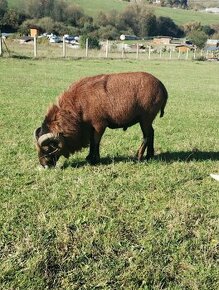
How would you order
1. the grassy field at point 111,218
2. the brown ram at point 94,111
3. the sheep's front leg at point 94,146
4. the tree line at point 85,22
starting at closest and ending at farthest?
the grassy field at point 111,218
the brown ram at point 94,111
the sheep's front leg at point 94,146
the tree line at point 85,22

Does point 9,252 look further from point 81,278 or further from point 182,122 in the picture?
point 182,122

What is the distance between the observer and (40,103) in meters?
14.1

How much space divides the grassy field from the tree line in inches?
2939

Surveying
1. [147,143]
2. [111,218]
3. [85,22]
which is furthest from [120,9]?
[111,218]

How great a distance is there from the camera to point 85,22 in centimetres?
11362

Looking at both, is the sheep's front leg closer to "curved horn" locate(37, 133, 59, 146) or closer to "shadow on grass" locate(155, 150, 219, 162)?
"curved horn" locate(37, 133, 59, 146)

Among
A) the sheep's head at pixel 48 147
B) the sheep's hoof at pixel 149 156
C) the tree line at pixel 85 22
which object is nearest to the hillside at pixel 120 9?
the tree line at pixel 85 22

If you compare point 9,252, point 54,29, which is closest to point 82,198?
point 9,252

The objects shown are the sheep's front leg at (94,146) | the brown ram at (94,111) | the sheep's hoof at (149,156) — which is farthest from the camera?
the sheep's hoof at (149,156)

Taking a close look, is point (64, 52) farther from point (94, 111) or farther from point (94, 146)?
point (94, 111)

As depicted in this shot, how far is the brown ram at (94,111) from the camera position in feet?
24.9

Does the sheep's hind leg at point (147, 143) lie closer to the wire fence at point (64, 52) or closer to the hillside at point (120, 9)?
the wire fence at point (64, 52)

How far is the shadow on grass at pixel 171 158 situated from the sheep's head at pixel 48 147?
0.98ft

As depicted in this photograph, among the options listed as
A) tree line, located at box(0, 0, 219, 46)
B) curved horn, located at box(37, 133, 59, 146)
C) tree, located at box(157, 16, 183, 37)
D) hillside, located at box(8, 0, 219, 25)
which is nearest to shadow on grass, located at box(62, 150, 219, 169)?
curved horn, located at box(37, 133, 59, 146)
